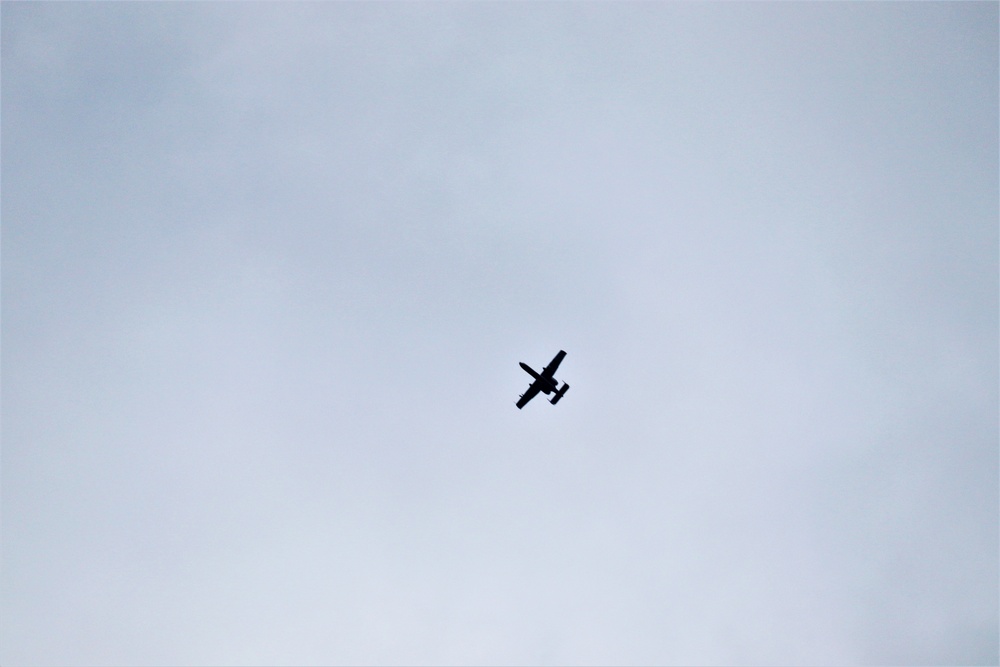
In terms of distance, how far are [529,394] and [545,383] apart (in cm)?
380

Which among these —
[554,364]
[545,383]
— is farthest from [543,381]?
[554,364]

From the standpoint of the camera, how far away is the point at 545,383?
385 feet

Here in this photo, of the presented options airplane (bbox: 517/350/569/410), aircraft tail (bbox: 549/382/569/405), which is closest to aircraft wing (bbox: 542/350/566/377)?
airplane (bbox: 517/350/569/410)

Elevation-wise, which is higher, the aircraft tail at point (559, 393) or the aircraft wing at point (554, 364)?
the aircraft wing at point (554, 364)

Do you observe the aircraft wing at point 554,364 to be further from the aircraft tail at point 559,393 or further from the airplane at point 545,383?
the aircraft tail at point 559,393

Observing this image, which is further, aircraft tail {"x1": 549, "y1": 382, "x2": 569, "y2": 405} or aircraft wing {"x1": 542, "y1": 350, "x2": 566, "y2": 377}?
aircraft tail {"x1": 549, "y1": 382, "x2": 569, "y2": 405}

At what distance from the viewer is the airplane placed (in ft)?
380

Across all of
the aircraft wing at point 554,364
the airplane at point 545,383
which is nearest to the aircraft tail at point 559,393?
the airplane at point 545,383

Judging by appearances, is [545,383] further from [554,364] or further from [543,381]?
[554,364]

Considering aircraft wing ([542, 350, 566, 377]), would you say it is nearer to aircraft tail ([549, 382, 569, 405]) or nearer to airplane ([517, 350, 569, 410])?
airplane ([517, 350, 569, 410])

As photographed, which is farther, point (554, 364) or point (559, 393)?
point (559, 393)

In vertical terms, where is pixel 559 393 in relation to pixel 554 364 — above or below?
below

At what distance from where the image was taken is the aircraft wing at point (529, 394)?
386ft

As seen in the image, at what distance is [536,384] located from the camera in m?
117
